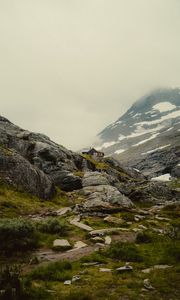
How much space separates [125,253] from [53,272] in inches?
180

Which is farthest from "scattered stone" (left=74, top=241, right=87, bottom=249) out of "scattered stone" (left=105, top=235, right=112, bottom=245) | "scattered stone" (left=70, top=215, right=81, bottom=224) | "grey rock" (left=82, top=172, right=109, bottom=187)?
"grey rock" (left=82, top=172, right=109, bottom=187)

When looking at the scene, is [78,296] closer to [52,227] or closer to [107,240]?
[107,240]

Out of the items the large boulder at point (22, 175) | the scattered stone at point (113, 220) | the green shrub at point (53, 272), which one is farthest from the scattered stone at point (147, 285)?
the large boulder at point (22, 175)

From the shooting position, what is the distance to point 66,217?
31.2m

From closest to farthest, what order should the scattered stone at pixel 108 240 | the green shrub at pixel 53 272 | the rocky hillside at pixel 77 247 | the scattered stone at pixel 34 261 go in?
the rocky hillside at pixel 77 247
the green shrub at pixel 53 272
the scattered stone at pixel 34 261
the scattered stone at pixel 108 240

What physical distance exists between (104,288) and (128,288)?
0.88 m

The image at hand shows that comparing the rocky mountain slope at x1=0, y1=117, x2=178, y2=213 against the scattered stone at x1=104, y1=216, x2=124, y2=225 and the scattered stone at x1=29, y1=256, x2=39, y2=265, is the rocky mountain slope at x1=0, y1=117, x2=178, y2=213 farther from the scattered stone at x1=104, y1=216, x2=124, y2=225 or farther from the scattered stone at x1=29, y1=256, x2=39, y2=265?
the scattered stone at x1=29, y1=256, x2=39, y2=265

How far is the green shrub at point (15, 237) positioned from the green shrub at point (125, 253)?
14.6ft

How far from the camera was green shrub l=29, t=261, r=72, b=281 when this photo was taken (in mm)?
14716

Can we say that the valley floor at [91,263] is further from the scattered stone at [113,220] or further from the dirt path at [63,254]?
the scattered stone at [113,220]

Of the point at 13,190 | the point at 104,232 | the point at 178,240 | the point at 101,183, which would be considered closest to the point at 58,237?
the point at 104,232

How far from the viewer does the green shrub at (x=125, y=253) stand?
58.5 feet

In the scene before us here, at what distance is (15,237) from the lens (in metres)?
19.6

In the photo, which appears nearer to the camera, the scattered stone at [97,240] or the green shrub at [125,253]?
the green shrub at [125,253]
